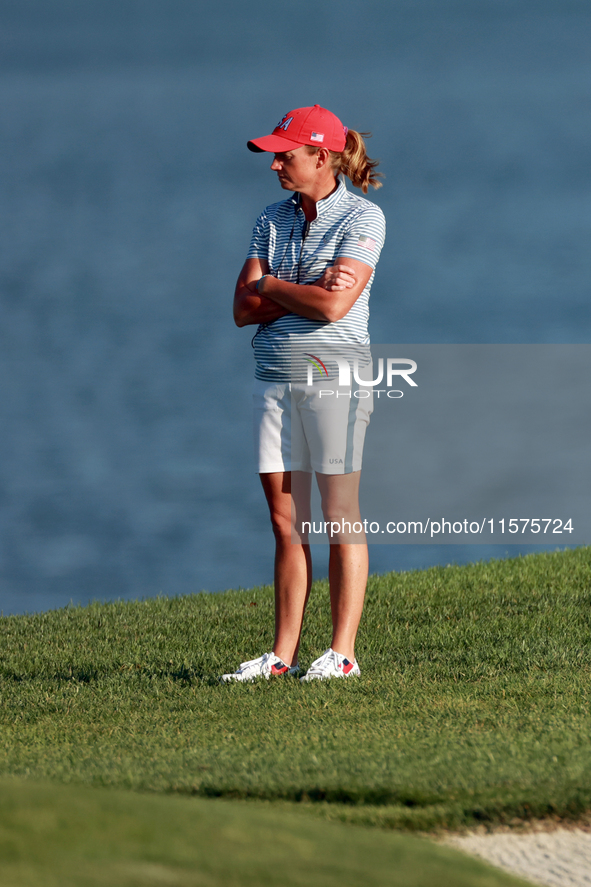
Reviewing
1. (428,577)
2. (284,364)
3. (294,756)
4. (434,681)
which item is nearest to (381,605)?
(428,577)

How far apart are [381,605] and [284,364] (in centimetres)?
268

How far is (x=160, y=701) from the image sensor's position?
13.6 feet

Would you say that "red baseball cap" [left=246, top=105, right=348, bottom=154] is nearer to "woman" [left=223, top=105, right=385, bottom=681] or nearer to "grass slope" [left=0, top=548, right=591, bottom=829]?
"woman" [left=223, top=105, right=385, bottom=681]

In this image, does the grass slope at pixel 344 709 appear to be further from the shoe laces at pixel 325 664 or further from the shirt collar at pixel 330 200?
the shirt collar at pixel 330 200

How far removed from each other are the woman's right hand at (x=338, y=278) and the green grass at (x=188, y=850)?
2.33m

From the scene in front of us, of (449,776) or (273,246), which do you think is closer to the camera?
(449,776)

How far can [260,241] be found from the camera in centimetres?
443

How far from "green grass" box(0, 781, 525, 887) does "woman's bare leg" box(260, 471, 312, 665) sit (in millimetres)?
2028

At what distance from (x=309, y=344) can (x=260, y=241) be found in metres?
0.59

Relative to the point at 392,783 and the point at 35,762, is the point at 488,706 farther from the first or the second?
the point at 35,762

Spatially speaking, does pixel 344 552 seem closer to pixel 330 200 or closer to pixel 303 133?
pixel 330 200

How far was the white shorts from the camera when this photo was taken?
411cm

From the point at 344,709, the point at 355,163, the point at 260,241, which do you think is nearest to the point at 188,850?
the point at 344,709

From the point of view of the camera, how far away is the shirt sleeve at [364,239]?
13.7 ft
